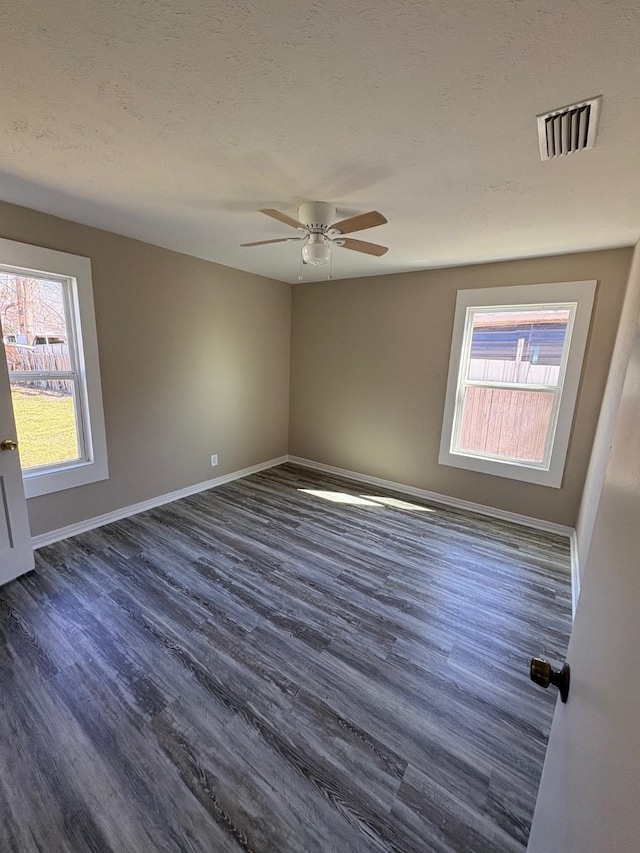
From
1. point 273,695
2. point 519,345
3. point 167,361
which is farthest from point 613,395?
point 167,361

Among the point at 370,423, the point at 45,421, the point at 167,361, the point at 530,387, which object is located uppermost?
the point at 167,361

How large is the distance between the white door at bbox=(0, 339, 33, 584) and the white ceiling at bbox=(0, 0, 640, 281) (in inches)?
51.1

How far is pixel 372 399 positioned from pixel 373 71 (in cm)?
317

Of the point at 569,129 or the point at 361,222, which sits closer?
the point at 569,129

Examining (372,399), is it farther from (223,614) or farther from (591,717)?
(591,717)

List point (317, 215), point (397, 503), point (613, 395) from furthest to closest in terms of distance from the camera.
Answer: point (397, 503) → point (613, 395) → point (317, 215)

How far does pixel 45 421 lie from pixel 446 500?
376 cm

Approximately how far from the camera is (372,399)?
4.14m

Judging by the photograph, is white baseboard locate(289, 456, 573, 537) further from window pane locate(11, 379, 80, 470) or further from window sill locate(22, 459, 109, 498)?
window pane locate(11, 379, 80, 470)

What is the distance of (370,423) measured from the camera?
4.20 meters

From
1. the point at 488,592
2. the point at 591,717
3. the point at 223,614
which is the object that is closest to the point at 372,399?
the point at 488,592

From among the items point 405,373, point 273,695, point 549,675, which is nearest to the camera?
point 549,675

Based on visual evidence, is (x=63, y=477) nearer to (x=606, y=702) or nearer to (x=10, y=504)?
(x=10, y=504)

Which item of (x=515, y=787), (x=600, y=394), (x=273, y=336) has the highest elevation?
(x=273, y=336)
